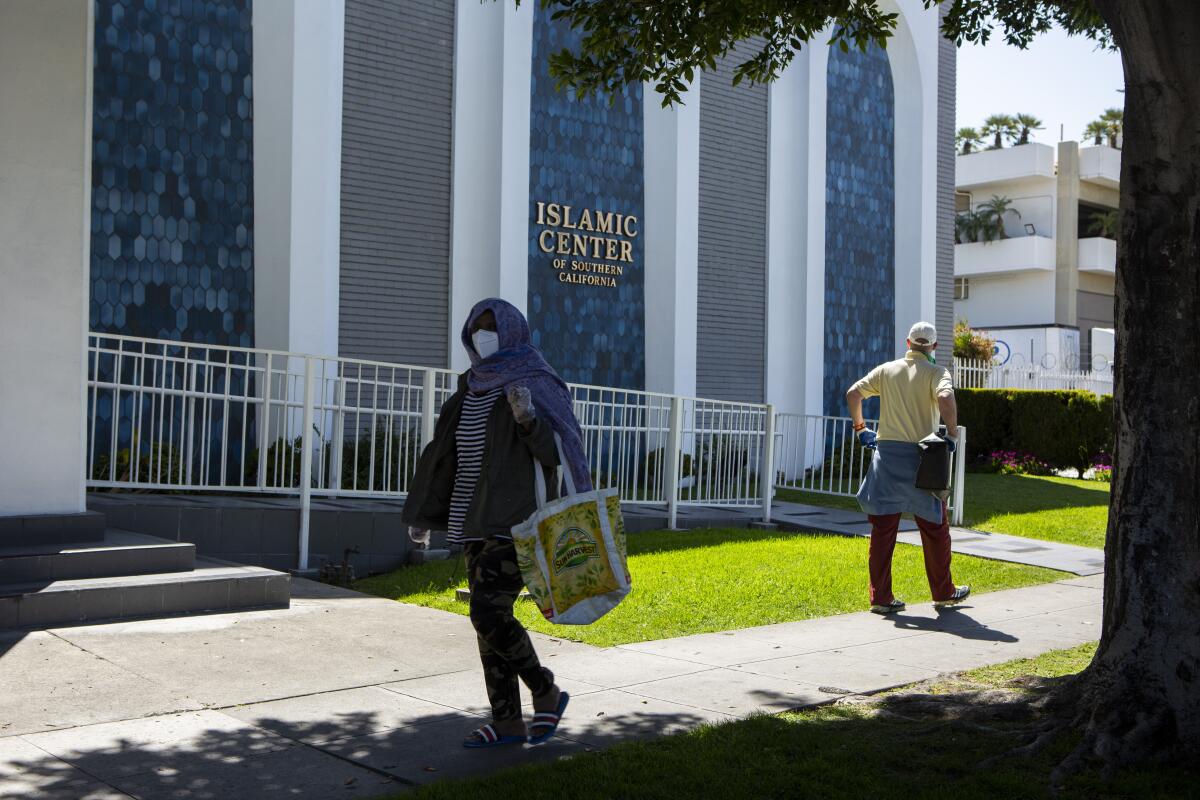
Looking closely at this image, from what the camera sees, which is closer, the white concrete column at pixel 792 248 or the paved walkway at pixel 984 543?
the paved walkway at pixel 984 543

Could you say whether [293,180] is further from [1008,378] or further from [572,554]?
[1008,378]

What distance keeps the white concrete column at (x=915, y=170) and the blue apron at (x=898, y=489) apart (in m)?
12.6

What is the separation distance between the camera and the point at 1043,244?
47625mm

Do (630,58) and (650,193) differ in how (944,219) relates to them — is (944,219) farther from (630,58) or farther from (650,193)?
(630,58)

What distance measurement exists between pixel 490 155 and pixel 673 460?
17.2 feet

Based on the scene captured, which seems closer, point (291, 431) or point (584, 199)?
point (291, 431)

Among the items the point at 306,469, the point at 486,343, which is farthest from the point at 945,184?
the point at 486,343

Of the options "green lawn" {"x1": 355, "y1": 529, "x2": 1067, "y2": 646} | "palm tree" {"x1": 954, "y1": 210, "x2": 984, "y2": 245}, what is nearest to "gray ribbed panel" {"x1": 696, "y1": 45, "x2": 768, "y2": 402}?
"green lawn" {"x1": 355, "y1": 529, "x2": 1067, "y2": 646}

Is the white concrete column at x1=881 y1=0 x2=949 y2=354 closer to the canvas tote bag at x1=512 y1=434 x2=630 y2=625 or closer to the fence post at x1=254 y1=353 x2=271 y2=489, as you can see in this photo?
the fence post at x1=254 y1=353 x2=271 y2=489

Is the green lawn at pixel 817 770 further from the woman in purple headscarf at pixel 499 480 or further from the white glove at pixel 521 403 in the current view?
the white glove at pixel 521 403

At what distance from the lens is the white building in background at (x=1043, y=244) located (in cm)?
4744

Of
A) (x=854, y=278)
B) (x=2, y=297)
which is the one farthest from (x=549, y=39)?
(x=2, y=297)

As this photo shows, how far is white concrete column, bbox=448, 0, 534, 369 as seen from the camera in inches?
593

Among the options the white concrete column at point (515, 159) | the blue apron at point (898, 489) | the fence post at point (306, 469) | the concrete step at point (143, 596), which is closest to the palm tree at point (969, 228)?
the white concrete column at point (515, 159)
